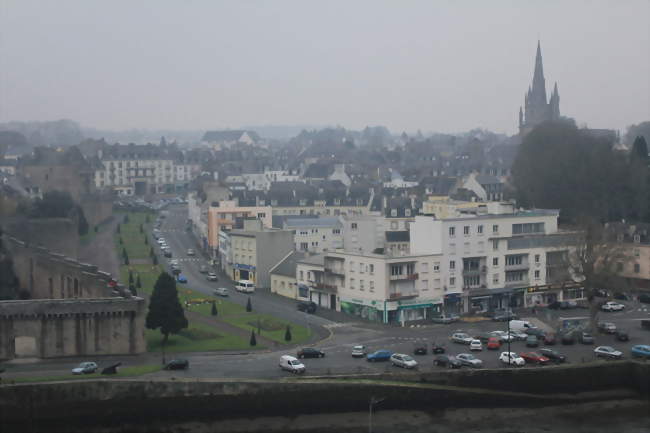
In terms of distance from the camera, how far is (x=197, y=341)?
36.1 meters

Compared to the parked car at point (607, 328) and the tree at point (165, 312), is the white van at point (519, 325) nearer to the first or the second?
the parked car at point (607, 328)

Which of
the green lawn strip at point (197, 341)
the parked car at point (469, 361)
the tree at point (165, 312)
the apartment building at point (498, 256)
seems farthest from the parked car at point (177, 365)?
the apartment building at point (498, 256)

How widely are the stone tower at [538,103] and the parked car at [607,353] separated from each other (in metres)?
100

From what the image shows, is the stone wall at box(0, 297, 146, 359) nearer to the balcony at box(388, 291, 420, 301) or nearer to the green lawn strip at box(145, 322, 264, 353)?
the green lawn strip at box(145, 322, 264, 353)

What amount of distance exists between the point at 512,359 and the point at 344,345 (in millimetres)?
6281

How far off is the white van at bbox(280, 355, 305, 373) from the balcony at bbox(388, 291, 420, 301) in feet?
33.2

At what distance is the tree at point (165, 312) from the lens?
1393 inches

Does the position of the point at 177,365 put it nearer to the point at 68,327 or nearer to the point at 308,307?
the point at 68,327

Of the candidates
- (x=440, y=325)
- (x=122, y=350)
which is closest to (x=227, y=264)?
(x=440, y=325)

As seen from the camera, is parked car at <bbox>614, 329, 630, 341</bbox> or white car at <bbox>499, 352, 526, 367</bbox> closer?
white car at <bbox>499, 352, 526, 367</bbox>

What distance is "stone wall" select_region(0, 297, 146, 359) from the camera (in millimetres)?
33281

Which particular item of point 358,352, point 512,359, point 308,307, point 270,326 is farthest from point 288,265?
point 512,359

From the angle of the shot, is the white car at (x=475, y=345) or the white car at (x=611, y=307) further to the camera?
the white car at (x=611, y=307)

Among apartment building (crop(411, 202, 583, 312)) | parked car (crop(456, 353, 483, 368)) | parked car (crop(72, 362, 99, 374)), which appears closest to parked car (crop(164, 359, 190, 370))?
parked car (crop(72, 362, 99, 374))
